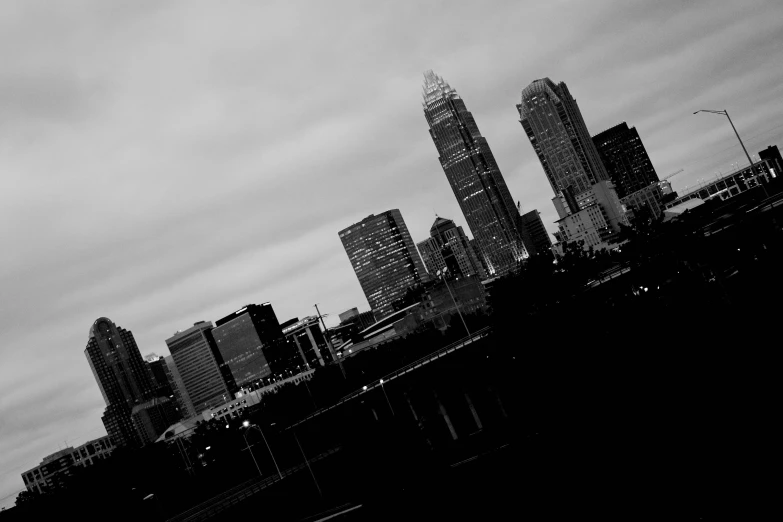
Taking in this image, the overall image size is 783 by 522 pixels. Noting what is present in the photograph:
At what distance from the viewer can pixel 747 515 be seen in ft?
72.7

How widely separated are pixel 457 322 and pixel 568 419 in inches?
3836

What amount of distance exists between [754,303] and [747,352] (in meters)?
11.7

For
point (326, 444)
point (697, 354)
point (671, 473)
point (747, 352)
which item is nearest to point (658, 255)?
point (697, 354)

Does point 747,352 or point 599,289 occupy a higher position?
point 599,289

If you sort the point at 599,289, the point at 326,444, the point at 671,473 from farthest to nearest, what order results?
the point at 326,444
the point at 599,289
the point at 671,473

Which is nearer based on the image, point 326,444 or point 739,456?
point 739,456

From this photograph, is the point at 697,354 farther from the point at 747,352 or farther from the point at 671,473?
the point at 671,473

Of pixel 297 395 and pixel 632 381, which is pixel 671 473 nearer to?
pixel 632 381

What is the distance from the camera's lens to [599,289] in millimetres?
74500

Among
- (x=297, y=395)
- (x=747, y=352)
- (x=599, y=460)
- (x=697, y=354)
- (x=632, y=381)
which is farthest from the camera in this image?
(x=297, y=395)

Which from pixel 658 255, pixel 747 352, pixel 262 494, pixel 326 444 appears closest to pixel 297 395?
pixel 326 444

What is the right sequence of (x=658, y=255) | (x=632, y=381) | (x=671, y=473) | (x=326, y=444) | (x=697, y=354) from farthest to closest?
(x=326, y=444) → (x=658, y=255) → (x=632, y=381) → (x=697, y=354) → (x=671, y=473)

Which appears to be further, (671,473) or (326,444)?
(326,444)

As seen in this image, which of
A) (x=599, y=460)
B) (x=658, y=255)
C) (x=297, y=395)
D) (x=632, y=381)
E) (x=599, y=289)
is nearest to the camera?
(x=599, y=460)
